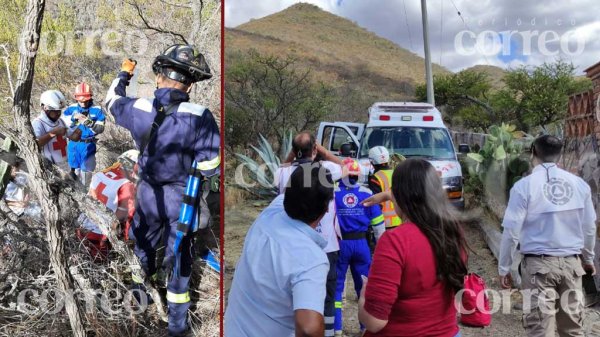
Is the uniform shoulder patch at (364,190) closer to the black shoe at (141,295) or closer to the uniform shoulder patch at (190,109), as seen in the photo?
the uniform shoulder patch at (190,109)

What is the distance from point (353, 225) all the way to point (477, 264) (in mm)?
731

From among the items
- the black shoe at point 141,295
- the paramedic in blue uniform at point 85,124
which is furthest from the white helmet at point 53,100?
the black shoe at point 141,295

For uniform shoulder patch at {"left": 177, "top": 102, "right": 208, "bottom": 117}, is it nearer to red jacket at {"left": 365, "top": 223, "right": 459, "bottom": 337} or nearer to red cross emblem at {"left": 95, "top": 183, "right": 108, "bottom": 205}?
red cross emblem at {"left": 95, "top": 183, "right": 108, "bottom": 205}

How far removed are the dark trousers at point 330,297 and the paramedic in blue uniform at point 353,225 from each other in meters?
0.16

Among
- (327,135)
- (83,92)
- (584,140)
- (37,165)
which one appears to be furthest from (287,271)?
(83,92)

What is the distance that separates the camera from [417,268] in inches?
59.0

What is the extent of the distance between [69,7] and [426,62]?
2219 mm

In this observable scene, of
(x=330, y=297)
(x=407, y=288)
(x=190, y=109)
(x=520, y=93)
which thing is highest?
(x=520, y=93)

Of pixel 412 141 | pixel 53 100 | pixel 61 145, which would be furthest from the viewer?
pixel 61 145

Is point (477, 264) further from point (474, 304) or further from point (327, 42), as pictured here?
point (327, 42)

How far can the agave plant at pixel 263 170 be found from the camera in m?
2.96

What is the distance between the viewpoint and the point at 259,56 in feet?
10.7

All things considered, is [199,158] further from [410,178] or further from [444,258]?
[444,258]

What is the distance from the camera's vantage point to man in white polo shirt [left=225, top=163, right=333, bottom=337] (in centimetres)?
139
